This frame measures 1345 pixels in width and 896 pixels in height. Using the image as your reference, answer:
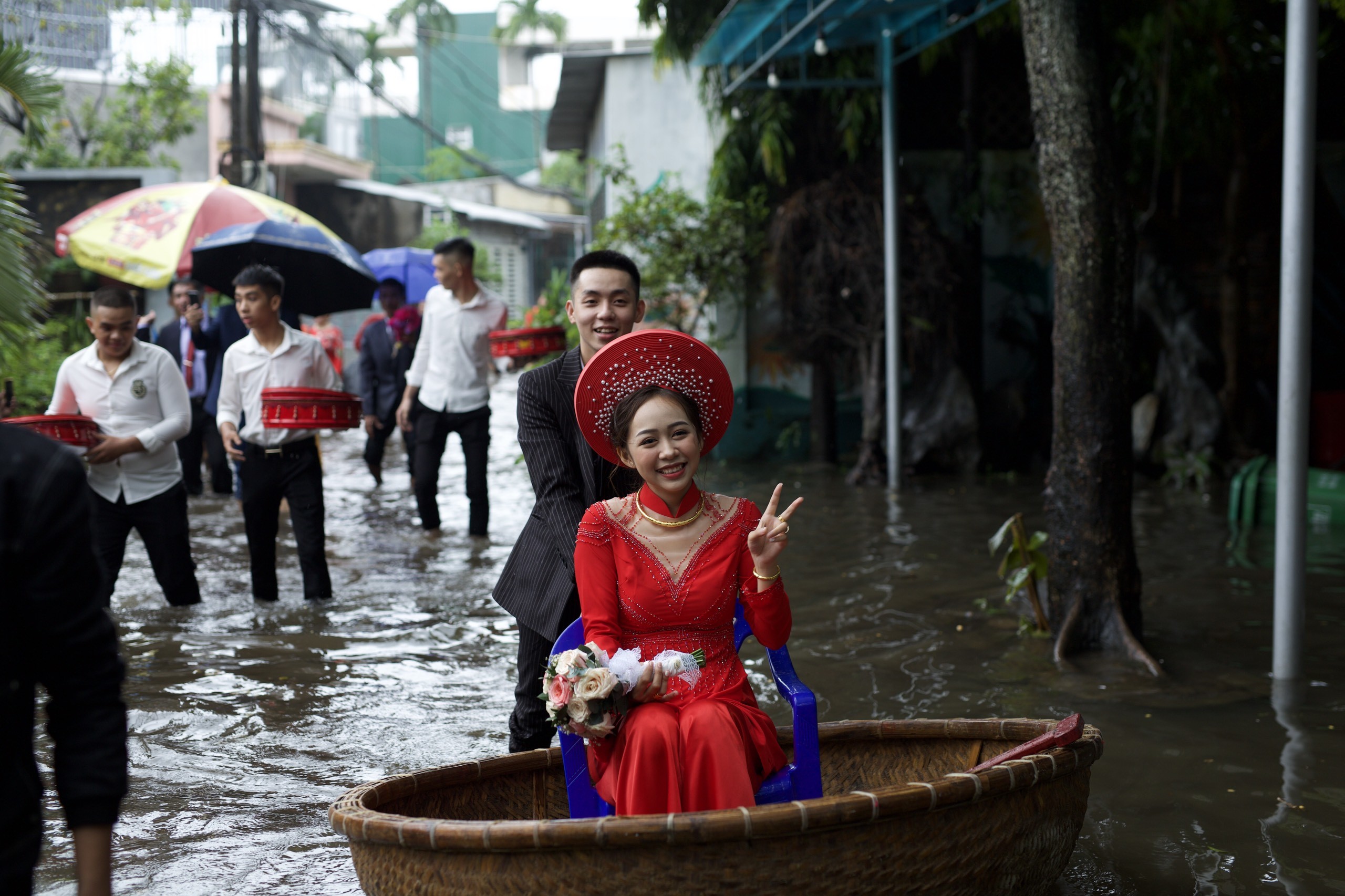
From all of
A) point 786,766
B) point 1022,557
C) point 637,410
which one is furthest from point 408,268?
point 786,766

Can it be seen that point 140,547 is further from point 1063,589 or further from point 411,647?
point 1063,589

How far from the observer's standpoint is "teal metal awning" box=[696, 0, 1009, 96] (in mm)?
10094

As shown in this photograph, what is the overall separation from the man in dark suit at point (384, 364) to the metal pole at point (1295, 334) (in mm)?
7370

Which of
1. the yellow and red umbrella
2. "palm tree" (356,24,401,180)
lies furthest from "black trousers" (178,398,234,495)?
"palm tree" (356,24,401,180)

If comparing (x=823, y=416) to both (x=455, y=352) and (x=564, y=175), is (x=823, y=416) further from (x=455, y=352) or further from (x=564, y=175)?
(x=564, y=175)

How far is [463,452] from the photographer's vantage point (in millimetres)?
8977

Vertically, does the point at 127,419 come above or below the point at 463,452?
above

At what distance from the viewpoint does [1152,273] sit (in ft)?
43.3

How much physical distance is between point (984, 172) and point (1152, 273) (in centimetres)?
209

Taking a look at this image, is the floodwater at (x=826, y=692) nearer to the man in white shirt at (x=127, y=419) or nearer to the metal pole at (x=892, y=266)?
the man in white shirt at (x=127, y=419)

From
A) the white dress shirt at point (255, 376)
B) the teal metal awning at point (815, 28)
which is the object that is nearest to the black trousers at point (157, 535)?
the white dress shirt at point (255, 376)

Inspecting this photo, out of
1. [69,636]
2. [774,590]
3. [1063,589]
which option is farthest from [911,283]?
[69,636]

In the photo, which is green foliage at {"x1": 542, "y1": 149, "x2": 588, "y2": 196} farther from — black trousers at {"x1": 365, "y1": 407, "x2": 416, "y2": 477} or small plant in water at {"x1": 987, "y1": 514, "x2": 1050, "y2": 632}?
small plant in water at {"x1": 987, "y1": 514, "x2": 1050, "y2": 632}

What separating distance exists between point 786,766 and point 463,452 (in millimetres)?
6007
